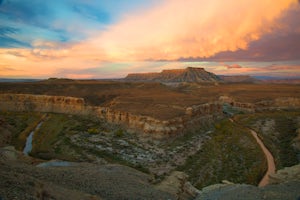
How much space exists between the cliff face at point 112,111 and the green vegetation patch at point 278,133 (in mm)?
7723

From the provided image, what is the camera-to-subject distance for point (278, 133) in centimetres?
3956

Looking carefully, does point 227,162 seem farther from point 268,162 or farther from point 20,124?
point 20,124

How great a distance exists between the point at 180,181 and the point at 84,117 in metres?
38.2

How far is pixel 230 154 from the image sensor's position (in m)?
30.5

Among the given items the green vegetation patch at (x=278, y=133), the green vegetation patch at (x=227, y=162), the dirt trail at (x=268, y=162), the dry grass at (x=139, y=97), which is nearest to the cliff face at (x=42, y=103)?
the dry grass at (x=139, y=97)

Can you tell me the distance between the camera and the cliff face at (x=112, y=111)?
37.5 metres

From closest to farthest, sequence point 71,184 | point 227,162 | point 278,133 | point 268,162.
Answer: point 71,184 → point 227,162 → point 268,162 → point 278,133

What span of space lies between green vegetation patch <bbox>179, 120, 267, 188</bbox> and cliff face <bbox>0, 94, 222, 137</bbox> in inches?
224

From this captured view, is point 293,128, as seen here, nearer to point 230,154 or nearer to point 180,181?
point 230,154

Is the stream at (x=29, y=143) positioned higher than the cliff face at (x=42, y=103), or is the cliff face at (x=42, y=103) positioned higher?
the cliff face at (x=42, y=103)

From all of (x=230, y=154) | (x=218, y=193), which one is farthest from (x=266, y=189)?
(x=230, y=154)

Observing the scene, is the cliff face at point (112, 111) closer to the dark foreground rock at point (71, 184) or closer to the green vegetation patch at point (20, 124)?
the green vegetation patch at point (20, 124)

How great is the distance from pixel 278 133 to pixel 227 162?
1653 cm

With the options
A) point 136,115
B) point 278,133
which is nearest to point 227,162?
point 278,133
